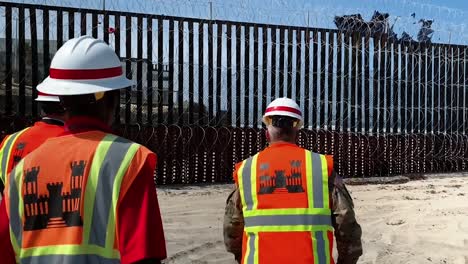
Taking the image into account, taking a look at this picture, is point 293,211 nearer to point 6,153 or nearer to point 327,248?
point 327,248

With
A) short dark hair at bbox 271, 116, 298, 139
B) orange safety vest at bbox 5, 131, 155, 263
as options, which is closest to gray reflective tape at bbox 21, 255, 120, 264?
orange safety vest at bbox 5, 131, 155, 263

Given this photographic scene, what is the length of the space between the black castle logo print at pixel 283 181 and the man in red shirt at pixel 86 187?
51.0 inches

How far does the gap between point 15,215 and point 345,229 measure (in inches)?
64.4

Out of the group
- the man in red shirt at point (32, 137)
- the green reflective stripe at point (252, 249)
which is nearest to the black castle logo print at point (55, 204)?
the green reflective stripe at point (252, 249)

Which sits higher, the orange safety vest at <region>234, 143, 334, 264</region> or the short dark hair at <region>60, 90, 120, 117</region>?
the short dark hair at <region>60, 90, 120, 117</region>

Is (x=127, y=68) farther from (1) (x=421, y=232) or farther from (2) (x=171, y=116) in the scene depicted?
(1) (x=421, y=232)

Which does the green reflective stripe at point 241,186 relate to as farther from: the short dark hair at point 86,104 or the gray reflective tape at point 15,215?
the gray reflective tape at point 15,215

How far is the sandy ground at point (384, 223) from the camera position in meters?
6.80

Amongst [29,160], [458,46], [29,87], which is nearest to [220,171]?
[29,87]

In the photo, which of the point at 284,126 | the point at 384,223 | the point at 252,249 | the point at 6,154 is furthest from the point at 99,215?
the point at 384,223

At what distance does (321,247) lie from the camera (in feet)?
9.64

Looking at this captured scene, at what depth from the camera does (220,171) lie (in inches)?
488

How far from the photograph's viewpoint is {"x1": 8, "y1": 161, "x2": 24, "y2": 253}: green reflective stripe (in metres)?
1.83

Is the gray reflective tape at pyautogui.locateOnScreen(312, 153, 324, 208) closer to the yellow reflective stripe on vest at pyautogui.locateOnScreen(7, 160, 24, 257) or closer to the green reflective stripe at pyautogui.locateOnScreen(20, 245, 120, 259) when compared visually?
the green reflective stripe at pyautogui.locateOnScreen(20, 245, 120, 259)
